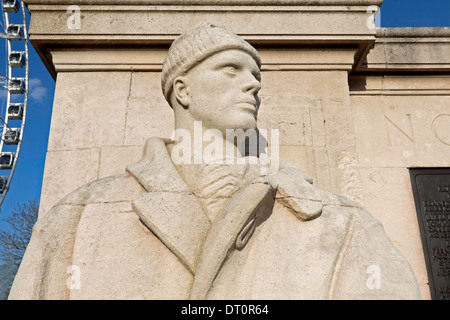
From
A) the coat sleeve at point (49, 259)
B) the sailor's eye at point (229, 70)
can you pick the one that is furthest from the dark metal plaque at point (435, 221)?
the coat sleeve at point (49, 259)

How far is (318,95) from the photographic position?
15.1 ft

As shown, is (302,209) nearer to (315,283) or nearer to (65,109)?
(315,283)

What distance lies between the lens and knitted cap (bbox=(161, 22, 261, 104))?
2.66 metres

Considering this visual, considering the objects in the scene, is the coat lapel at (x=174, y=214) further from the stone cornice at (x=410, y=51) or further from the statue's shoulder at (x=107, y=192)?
the stone cornice at (x=410, y=51)

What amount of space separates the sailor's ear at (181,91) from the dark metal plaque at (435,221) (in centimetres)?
301


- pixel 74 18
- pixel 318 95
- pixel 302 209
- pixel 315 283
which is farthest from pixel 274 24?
pixel 315 283

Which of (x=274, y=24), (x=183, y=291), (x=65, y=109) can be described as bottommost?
(x=183, y=291)

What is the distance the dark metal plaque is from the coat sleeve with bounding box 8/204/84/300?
11.7ft

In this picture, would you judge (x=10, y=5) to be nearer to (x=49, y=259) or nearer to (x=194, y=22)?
(x=194, y=22)

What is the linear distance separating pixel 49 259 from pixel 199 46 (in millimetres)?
1526

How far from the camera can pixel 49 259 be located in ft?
7.07

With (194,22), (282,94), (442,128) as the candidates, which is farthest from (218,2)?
(442,128)

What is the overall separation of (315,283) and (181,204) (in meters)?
0.78

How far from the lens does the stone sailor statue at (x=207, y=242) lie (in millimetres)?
2055
